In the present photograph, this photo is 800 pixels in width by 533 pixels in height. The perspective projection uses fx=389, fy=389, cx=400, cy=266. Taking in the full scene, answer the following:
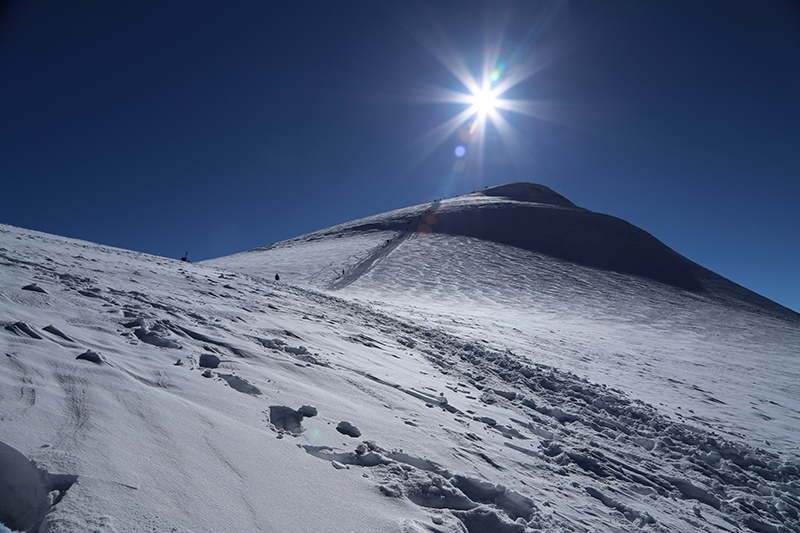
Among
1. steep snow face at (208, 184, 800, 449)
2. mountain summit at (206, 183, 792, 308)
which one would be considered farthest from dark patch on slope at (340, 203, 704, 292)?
steep snow face at (208, 184, 800, 449)

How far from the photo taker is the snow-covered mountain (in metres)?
2.62

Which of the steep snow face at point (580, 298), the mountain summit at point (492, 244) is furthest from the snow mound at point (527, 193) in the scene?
the steep snow face at point (580, 298)

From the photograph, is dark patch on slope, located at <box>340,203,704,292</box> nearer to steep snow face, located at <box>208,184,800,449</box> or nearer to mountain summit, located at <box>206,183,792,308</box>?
mountain summit, located at <box>206,183,792,308</box>

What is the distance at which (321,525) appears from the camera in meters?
2.68

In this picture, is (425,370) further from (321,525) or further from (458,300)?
(458,300)

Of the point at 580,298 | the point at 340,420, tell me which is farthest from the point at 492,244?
the point at 340,420

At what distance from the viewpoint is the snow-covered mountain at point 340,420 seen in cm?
262

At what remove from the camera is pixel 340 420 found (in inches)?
175

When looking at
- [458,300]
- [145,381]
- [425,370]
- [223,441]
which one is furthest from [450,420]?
[458,300]

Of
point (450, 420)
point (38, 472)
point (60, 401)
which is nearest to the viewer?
point (38, 472)

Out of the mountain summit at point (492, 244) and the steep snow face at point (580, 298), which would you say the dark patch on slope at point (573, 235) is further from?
the steep snow face at point (580, 298)

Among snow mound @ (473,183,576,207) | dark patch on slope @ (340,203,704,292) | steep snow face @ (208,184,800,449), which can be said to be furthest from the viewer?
snow mound @ (473,183,576,207)

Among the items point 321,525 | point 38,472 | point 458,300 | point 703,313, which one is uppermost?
point 703,313

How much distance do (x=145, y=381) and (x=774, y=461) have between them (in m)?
9.66
